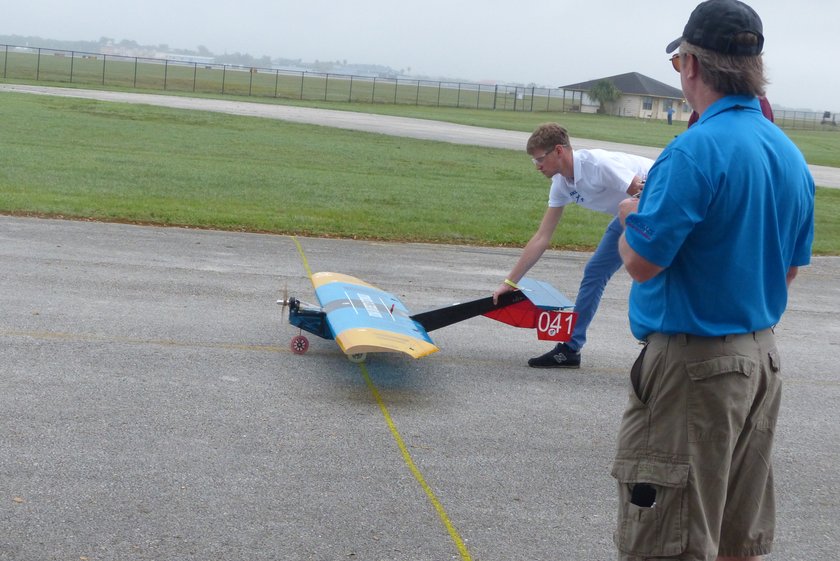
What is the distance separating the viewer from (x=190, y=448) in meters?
5.45

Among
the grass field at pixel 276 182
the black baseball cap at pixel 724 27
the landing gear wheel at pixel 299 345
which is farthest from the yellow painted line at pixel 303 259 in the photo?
the black baseball cap at pixel 724 27

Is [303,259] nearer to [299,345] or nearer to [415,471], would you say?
[299,345]

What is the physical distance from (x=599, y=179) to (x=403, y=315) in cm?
183

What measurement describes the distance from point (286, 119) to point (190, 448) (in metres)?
35.3

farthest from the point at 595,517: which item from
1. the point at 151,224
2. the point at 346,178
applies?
the point at 346,178

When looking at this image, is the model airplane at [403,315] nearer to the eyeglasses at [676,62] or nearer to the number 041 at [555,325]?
the number 041 at [555,325]

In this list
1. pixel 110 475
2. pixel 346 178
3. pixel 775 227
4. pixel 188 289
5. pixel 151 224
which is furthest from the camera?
pixel 346 178

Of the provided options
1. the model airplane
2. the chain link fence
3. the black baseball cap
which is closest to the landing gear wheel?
the model airplane

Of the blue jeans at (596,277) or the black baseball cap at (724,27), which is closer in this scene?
the black baseball cap at (724,27)

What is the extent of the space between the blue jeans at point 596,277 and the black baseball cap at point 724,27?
13.4ft

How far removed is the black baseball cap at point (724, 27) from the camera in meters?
2.94

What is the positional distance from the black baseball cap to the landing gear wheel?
4.93 metres

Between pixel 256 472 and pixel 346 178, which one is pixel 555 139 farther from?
Answer: pixel 346 178

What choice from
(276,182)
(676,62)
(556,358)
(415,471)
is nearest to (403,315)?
(556,358)
